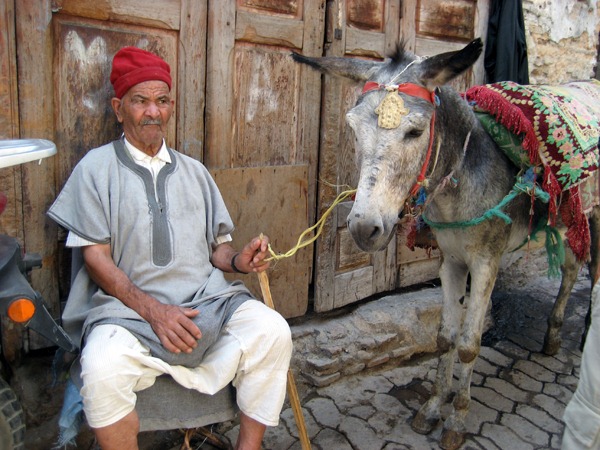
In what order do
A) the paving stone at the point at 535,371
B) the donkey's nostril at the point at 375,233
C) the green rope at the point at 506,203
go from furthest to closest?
the paving stone at the point at 535,371
the green rope at the point at 506,203
the donkey's nostril at the point at 375,233

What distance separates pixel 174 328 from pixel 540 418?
7.73 ft

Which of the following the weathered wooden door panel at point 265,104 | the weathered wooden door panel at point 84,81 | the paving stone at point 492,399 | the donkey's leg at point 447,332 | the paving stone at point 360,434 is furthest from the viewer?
the paving stone at point 492,399

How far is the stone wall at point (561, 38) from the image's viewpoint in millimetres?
4785

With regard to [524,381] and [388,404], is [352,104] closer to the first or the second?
[388,404]

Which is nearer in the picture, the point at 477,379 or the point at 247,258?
the point at 247,258

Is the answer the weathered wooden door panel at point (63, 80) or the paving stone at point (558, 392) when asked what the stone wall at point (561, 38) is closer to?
the paving stone at point (558, 392)

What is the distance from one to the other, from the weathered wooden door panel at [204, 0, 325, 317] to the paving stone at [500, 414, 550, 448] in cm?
147

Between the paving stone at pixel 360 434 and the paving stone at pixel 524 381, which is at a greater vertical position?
the paving stone at pixel 360 434

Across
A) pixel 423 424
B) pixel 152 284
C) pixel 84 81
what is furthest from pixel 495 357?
pixel 84 81

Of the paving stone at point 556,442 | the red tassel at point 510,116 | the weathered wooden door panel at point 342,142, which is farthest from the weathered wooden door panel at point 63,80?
the paving stone at point 556,442

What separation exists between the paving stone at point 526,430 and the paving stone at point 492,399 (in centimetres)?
10

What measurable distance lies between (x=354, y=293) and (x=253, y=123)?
58.5 inches

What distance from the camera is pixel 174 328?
219 cm

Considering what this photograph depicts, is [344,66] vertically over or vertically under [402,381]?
over
